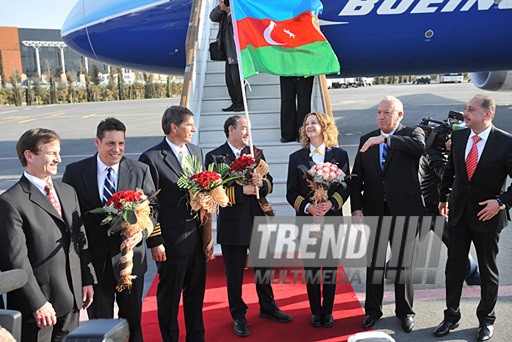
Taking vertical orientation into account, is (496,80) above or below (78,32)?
below

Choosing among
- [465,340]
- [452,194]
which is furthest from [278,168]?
[465,340]

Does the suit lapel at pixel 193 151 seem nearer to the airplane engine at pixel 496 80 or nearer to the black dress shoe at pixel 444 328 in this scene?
the black dress shoe at pixel 444 328

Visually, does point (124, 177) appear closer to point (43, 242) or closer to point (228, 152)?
point (43, 242)

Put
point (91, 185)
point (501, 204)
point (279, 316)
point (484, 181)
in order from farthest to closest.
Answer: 1. point (279, 316)
2. point (484, 181)
3. point (501, 204)
4. point (91, 185)

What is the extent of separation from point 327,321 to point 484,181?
1.70 m

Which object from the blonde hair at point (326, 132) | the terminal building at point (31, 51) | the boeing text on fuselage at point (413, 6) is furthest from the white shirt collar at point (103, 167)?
the terminal building at point (31, 51)

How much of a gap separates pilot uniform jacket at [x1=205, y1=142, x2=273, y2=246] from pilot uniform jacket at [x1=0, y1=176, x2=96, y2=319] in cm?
119

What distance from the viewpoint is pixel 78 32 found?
10.2 meters

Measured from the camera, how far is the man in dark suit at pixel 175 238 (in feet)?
11.8

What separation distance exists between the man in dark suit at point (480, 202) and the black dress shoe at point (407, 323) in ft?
0.63

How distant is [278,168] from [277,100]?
202 cm

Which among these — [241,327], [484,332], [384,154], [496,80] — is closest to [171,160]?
[241,327]

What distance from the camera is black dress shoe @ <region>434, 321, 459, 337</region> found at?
148 inches

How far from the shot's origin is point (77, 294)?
9.82 ft
